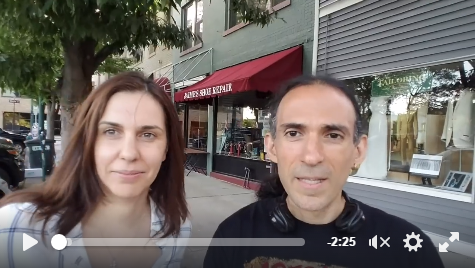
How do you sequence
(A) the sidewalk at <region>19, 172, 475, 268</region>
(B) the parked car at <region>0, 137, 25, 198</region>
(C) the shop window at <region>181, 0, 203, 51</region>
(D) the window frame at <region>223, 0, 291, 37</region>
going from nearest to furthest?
(A) the sidewalk at <region>19, 172, 475, 268</region> < (B) the parked car at <region>0, 137, 25, 198</region> < (D) the window frame at <region>223, 0, 291, 37</region> < (C) the shop window at <region>181, 0, 203, 51</region>

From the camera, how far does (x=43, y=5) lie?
8.97 feet

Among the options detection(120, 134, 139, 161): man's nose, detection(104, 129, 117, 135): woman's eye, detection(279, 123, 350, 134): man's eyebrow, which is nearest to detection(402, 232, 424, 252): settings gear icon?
detection(279, 123, 350, 134): man's eyebrow

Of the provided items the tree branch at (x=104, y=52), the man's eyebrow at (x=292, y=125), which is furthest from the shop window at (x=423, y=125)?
the man's eyebrow at (x=292, y=125)

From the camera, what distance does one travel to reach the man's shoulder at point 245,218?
4.58 ft

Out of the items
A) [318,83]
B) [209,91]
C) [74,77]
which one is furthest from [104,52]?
[209,91]

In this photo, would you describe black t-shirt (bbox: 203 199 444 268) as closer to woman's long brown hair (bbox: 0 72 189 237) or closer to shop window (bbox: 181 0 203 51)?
woman's long brown hair (bbox: 0 72 189 237)

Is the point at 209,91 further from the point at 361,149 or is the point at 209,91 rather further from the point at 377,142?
the point at 361,149

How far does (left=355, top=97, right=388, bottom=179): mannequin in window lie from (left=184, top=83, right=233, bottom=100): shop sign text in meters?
2.44

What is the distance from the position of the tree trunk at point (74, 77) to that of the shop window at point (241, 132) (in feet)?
14.4

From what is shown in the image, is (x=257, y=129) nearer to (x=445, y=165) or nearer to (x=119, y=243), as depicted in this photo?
(x=445, y=165)

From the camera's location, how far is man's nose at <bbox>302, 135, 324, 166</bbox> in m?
1.21

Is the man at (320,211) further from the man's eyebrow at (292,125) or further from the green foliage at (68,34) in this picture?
the green foliage at (68,34)

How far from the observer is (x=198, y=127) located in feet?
34.7

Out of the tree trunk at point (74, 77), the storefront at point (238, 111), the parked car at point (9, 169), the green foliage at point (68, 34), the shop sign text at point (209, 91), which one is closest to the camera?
the green foliage at point (68, 34)
